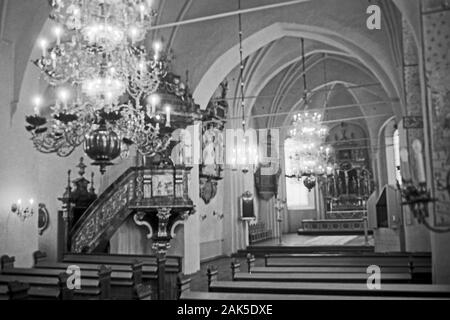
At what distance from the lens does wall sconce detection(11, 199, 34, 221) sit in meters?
8.30

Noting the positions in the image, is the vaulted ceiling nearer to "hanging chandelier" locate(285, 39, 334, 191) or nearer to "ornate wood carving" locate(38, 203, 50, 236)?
"hanging chandelier" locate(285, 39, 334, 191)

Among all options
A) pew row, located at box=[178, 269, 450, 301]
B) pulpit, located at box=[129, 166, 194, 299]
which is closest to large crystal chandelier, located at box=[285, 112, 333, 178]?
pulpit, located at box=[129, 166, 194, 299]

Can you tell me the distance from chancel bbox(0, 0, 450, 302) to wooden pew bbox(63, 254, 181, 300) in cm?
3

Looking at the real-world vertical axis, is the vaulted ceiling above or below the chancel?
above

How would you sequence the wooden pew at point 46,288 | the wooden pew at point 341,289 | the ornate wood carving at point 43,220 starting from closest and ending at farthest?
the wooden pew at point 341,289 < the wooden pew at point 46,288 < the ornate wood carving at point 43,220

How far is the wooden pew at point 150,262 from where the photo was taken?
292 inches

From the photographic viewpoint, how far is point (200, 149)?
1402 centimetres

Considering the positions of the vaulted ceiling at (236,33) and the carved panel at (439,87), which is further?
the vaulted ceiling at (236,33)

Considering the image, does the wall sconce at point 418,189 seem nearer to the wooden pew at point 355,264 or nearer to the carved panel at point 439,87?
the carved panel at point 439,87

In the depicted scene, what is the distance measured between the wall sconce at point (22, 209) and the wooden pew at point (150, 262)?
4.04 ft

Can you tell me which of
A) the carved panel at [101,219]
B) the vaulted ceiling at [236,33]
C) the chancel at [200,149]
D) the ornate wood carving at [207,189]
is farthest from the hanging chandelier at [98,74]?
the ornate wood carving at [207,189]

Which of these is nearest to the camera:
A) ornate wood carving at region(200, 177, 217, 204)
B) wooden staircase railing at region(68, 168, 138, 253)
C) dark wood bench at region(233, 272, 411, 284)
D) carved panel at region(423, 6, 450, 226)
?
carved panel at region(423, 6, 450, 226)
